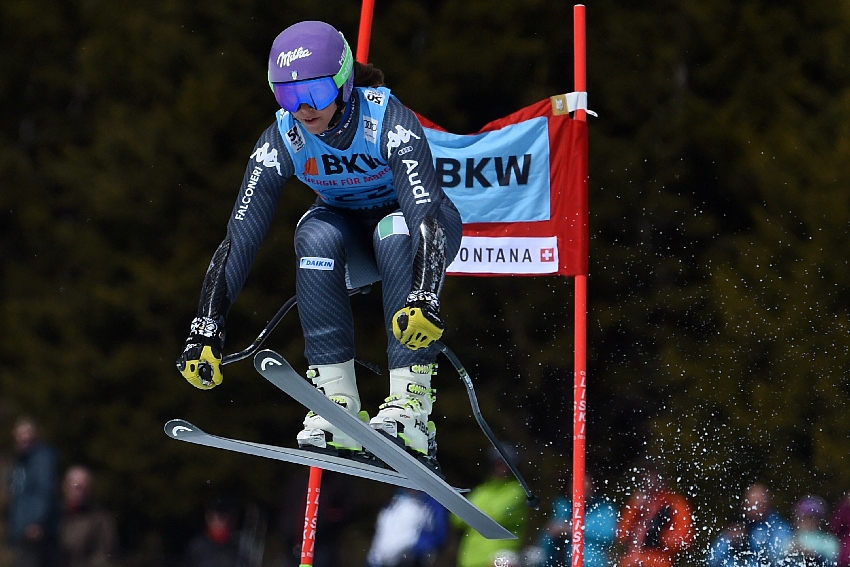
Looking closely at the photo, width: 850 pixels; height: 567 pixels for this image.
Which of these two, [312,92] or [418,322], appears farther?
[312,92]

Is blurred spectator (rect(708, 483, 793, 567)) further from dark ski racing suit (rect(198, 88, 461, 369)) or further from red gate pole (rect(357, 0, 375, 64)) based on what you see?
red gate pole (rect(357, 0, 375, 64))

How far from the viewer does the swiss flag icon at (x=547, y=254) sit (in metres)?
7.48

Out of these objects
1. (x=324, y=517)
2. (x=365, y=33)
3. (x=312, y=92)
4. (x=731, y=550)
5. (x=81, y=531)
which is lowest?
(x=731, y=550)

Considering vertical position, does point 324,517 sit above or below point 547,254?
below

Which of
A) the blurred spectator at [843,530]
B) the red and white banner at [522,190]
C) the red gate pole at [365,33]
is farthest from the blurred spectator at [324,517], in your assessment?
the red gate pole at [365,33]

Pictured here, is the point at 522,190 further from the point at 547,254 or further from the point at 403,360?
the point at 403,360

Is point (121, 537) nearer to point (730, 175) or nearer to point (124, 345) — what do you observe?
point (124, 345)

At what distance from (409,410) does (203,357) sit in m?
0.81

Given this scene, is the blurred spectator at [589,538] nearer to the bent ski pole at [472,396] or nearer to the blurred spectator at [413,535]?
the blurred spectator at [413,535]

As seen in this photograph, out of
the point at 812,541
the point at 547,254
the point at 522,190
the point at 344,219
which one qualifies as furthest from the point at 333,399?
the point at 812,541

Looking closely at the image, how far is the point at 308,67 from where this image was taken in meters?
5.52

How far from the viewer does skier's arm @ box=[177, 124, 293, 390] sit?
562cm

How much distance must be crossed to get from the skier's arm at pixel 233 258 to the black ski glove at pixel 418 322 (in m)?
0.75

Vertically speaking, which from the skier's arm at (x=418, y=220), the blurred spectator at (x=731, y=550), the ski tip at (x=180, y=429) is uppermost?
the skier's arm at (x=418, y=220)
